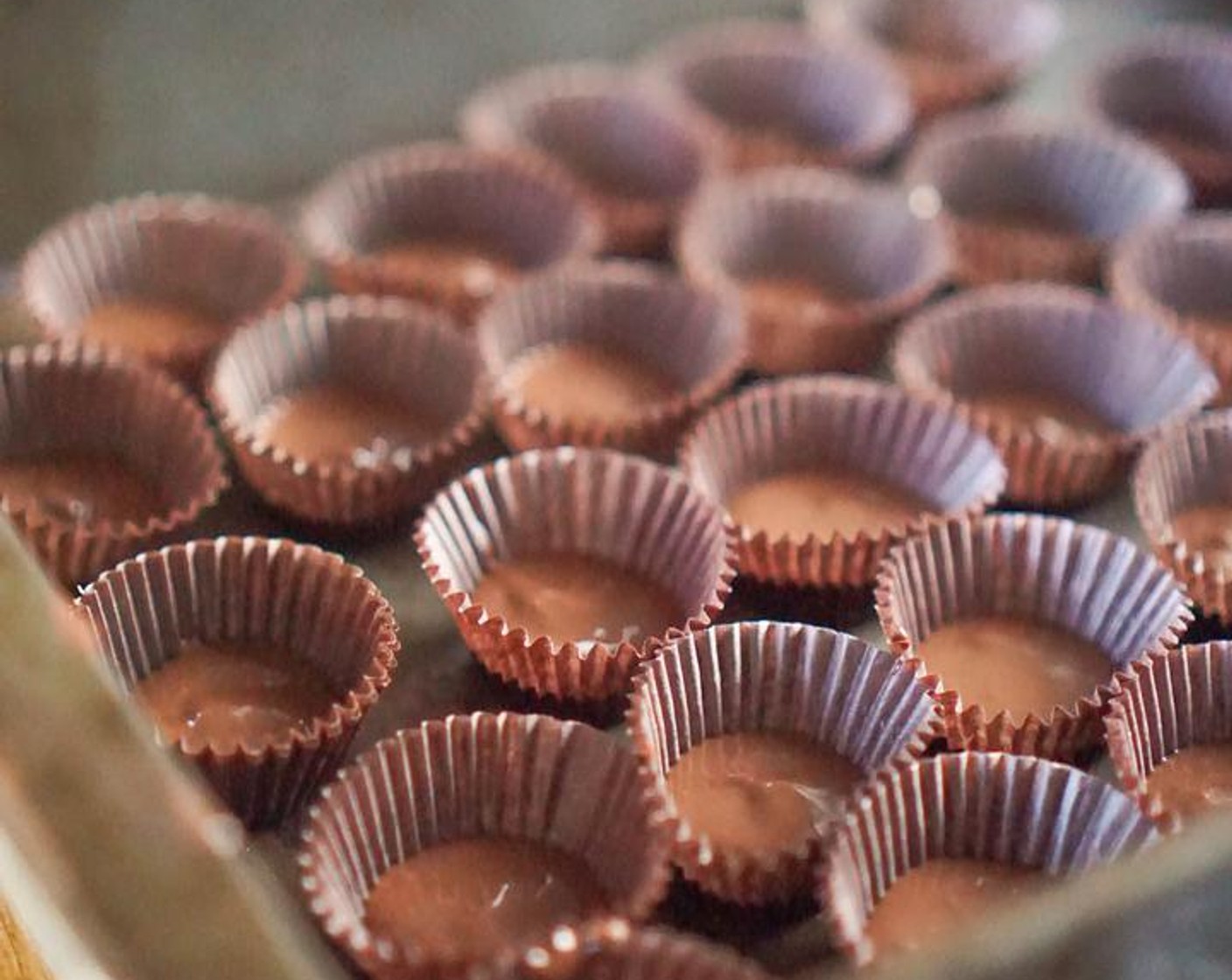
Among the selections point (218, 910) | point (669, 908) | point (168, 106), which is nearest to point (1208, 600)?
point (669, 908)

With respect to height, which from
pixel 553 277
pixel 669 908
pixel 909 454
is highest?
pixel 553 277

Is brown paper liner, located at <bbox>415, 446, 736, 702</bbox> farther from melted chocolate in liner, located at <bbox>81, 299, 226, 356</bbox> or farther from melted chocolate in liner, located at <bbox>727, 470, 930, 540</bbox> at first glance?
melted chocolate in liner, located at <bbox>81, 299, 226, 356</bbox>

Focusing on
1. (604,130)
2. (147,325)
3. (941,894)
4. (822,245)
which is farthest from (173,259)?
(941,894)

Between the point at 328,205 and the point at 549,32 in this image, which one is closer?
the point at 328,205

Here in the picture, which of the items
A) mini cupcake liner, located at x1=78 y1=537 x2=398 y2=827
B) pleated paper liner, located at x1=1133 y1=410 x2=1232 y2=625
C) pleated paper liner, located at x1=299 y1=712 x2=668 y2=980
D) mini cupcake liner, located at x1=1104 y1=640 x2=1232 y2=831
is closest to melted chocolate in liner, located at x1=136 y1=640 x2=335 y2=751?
mini cupcake liner, located at x1=78 y1=537 x2=398 y2=827

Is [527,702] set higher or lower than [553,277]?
lower

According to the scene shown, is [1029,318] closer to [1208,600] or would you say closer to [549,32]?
[1208,600]

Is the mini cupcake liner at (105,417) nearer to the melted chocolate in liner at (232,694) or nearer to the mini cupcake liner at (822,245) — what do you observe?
the melted chocolate in liner at (232,694)
